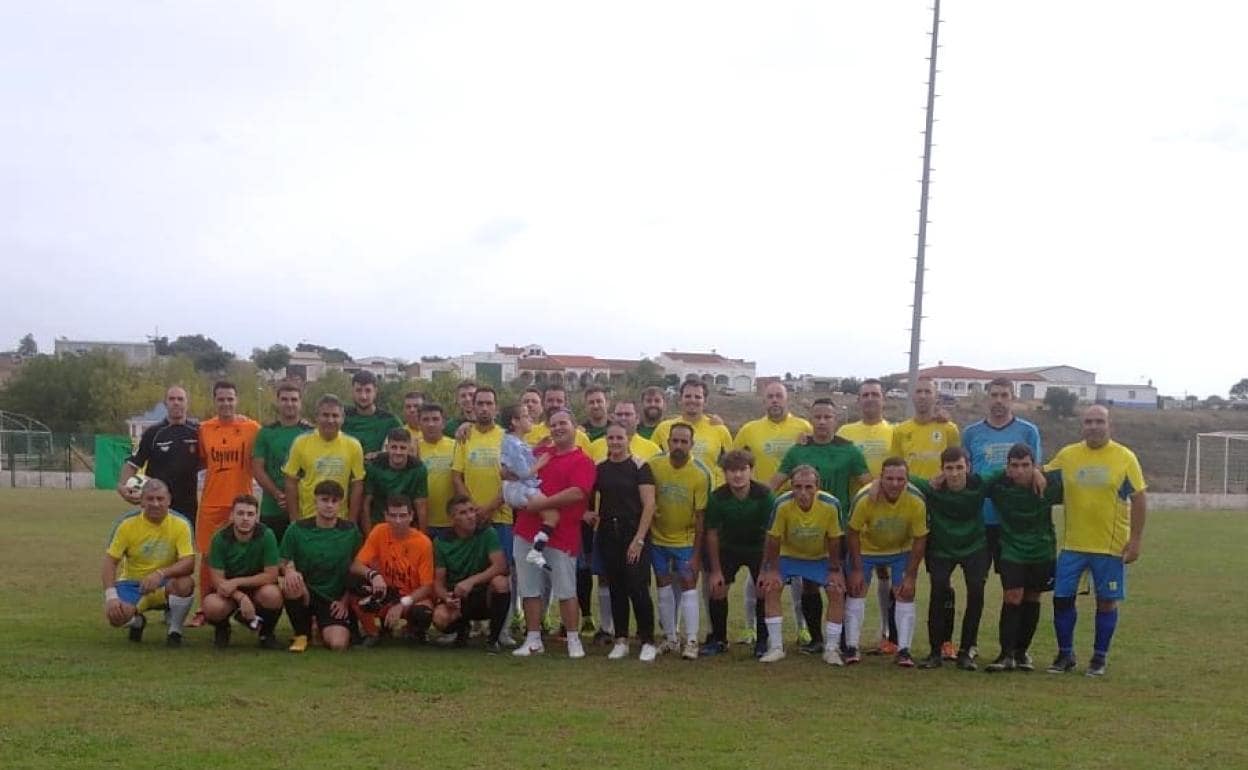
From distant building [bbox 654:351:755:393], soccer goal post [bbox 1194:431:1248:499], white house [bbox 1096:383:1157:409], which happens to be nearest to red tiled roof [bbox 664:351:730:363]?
distant building [bbox 654:351:755:393]

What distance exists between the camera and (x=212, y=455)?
29.7 ft

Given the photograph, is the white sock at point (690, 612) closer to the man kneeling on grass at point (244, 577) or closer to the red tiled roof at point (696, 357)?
the man kneeling on grass at point (244, 577)

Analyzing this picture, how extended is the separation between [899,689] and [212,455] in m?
5.43

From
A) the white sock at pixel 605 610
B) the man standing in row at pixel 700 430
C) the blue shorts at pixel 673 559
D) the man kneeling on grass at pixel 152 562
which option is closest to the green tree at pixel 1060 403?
the man standing in row at pixel 700 430

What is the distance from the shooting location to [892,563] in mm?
8133

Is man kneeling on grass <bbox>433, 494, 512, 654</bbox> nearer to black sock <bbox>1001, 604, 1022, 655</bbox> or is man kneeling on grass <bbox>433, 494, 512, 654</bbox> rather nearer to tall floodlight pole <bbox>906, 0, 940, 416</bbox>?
black sock <bbox>1001, 604, 1022, 655</bbox>

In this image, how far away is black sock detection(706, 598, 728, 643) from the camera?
823cm

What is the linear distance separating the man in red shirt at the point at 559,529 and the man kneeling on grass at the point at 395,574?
67 centimetres

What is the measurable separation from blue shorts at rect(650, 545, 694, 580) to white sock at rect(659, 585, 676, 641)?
118mm

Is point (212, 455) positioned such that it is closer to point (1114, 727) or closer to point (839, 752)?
point (839, 752)

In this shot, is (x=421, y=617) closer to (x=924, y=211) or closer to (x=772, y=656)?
(x=772, y=656)

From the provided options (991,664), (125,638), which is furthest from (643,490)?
(125,638)

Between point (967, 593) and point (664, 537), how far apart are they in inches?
82.5

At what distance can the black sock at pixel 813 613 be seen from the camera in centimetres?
835
